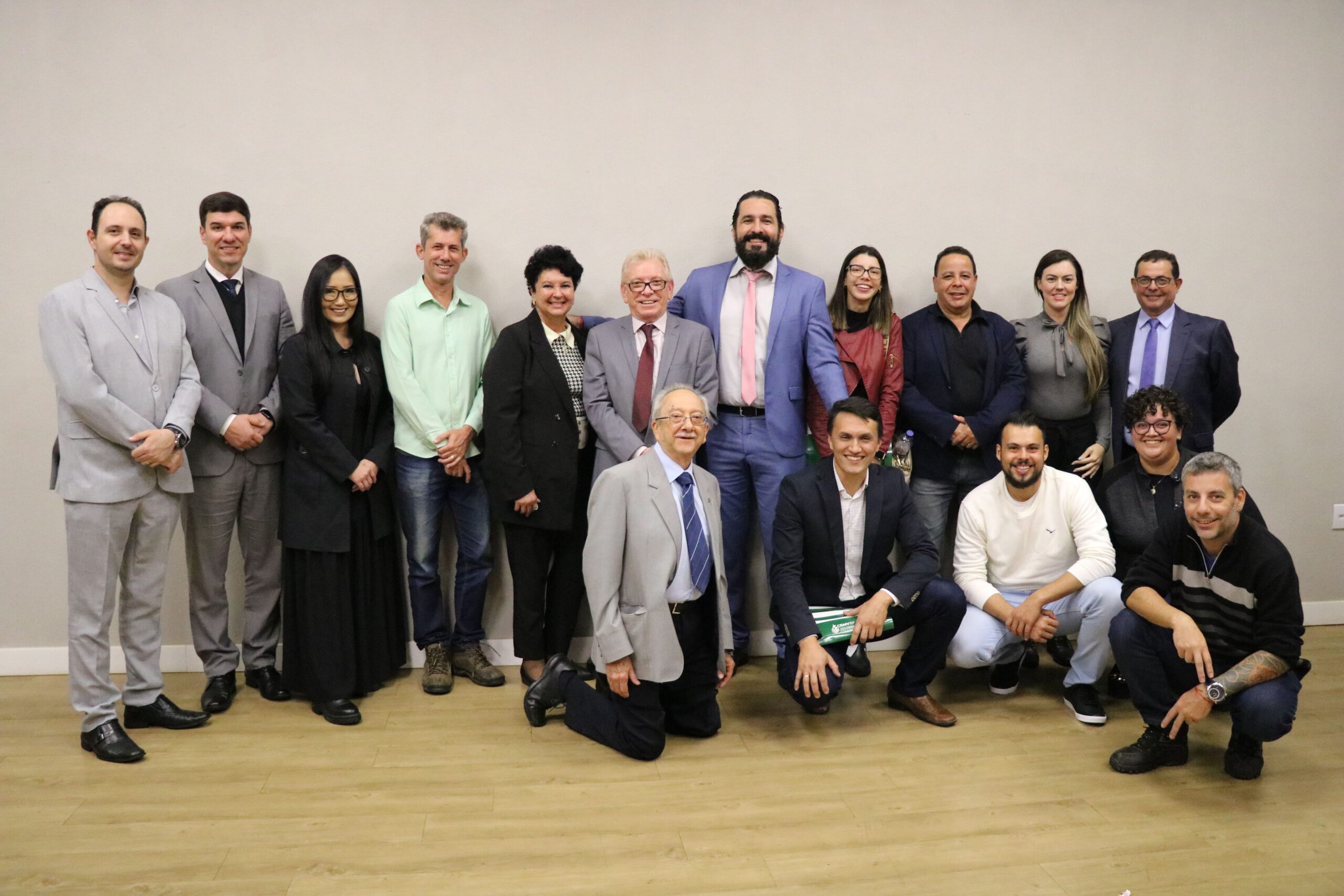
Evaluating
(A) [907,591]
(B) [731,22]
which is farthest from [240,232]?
(A) [907,591]

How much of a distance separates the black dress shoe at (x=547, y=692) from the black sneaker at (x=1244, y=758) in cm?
211

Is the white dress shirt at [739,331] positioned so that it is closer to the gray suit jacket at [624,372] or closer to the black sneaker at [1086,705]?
the gray suit jacket at [624,372]

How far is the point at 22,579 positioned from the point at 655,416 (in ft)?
9.29

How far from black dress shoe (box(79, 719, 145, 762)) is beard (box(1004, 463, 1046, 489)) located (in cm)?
312

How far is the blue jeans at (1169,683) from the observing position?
2.95 m

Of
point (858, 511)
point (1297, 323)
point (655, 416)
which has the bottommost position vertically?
point (858, 511)

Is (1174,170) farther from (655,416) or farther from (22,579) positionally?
(22,579)

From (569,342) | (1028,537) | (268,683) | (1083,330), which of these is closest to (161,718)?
(268,683)

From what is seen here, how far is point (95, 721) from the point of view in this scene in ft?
10.7

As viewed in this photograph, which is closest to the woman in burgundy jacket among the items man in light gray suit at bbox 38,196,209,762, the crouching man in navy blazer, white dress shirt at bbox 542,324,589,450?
the crouching man in navy blazer

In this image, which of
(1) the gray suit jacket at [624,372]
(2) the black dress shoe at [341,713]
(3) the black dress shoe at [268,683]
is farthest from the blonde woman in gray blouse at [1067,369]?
Answer: (3) the black dress shoe at [268,683]

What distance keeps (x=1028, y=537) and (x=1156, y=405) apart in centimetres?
66

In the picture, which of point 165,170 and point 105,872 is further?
point 165,170

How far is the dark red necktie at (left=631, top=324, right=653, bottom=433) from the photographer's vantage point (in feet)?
12.2
